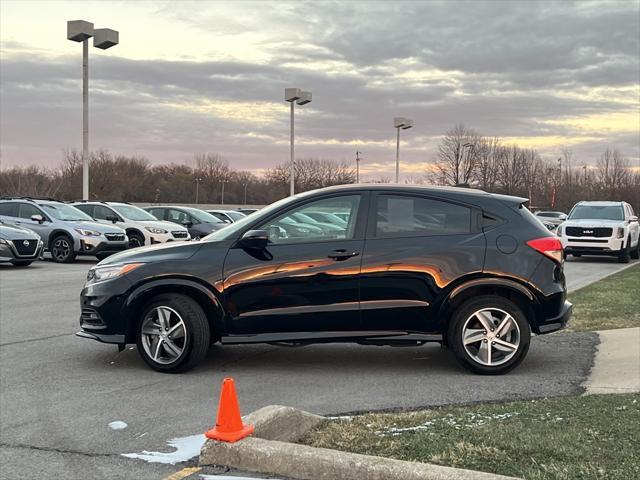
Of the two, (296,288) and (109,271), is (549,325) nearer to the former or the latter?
(296,288)

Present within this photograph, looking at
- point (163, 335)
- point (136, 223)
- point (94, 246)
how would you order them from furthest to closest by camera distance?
1. point (136, 223)
2. point (94, 246)
3. point (163, 335)

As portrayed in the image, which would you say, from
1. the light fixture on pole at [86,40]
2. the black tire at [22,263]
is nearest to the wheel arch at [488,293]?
the black tire at [22,263]

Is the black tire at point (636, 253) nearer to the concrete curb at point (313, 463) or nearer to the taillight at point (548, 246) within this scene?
the taillight at point (548, 246)

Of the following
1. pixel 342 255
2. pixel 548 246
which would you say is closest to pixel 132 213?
pixel 342 255

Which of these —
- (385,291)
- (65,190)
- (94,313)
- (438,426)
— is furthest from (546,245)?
(65,190)

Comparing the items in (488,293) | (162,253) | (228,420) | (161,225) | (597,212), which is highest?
(597,212)

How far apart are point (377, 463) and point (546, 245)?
3409 millimetres

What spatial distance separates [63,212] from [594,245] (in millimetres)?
15370

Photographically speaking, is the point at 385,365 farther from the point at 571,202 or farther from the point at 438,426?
the point at 571,202

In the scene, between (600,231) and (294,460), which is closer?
(294,460)

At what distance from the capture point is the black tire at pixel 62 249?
1786cm

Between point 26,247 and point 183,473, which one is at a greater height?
point 26,247

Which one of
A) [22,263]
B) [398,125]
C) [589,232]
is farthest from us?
[398,125]

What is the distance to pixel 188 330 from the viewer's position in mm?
6164
